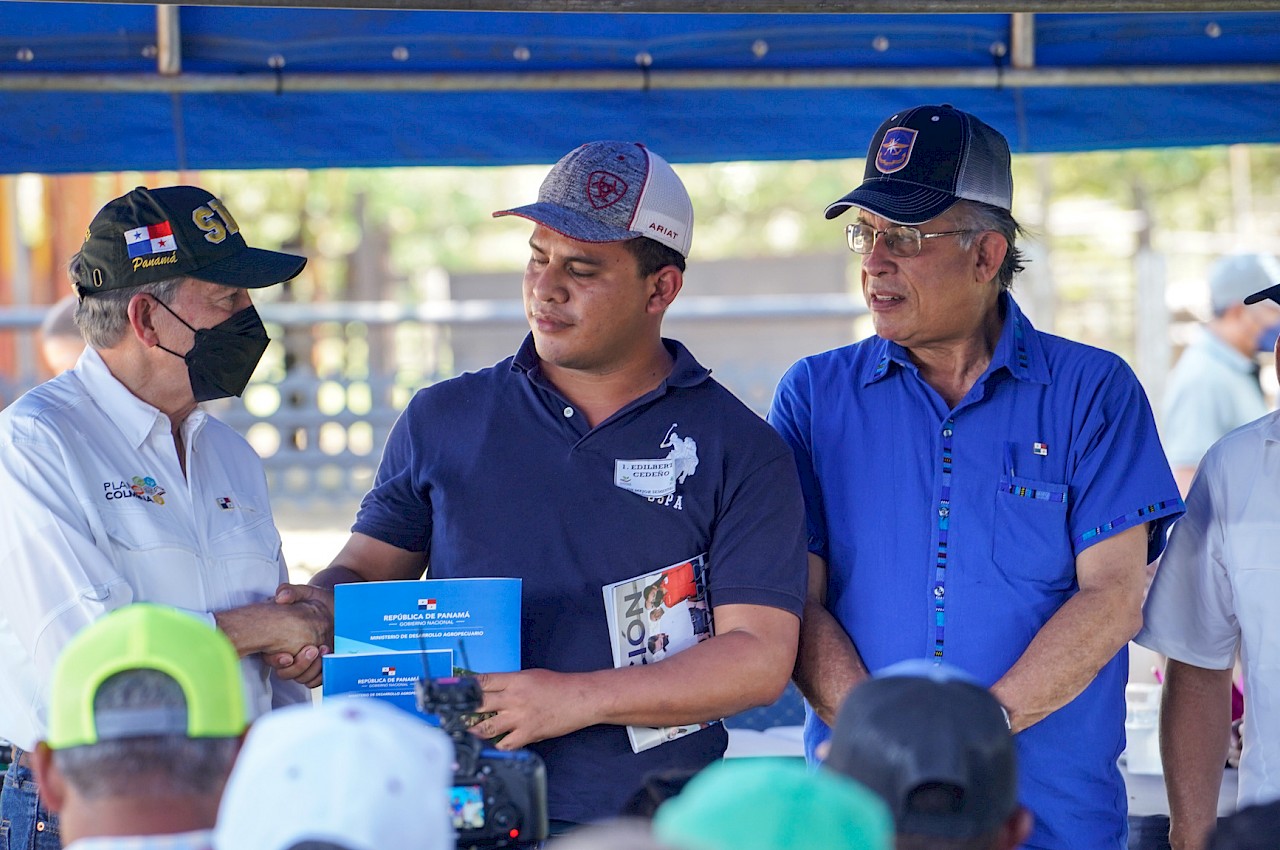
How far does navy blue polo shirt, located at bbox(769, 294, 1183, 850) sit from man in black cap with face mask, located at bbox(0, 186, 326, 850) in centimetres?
117

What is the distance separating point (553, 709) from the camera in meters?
2.67

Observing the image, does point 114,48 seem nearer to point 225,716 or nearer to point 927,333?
point 927,333

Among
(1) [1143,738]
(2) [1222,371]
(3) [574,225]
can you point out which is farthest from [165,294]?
(2) [1222,371]

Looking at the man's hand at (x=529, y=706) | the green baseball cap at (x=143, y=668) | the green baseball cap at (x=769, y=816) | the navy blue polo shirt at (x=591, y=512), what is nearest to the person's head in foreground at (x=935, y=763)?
the green baseball cap at (x=769, y=816)

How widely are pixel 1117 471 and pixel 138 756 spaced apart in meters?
2.04

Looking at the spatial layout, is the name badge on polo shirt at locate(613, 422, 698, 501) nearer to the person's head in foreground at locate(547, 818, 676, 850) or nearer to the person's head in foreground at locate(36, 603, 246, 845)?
the person's head in foreground at locate(36, 603, 246, 845)

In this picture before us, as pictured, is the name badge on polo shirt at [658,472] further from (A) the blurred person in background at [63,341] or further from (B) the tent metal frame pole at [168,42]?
(A) the blurred person in background at [63,341]

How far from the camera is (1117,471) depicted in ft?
9.72

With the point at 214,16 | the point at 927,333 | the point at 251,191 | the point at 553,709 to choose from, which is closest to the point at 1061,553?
the point at 927,333

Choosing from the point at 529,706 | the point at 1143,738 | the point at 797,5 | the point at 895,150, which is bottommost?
the point at 1143,738

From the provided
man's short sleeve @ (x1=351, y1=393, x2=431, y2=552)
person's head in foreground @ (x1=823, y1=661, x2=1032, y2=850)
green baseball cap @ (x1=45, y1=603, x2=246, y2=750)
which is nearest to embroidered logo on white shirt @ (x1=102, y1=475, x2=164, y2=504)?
man's short sleeve @ (x1=351, y1=393, x2=431, y2=552)

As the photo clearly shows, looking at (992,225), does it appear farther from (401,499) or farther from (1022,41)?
(401,499)

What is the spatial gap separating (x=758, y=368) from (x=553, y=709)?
681cm

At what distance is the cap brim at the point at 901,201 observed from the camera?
10.2ft
